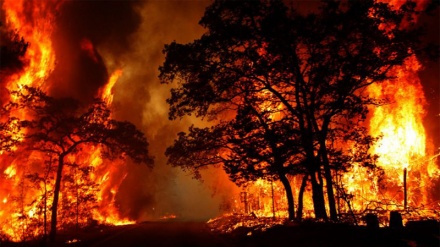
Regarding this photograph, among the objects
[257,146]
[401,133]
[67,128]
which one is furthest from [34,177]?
[401,133]

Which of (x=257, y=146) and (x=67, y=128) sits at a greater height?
(x=67, y=128)

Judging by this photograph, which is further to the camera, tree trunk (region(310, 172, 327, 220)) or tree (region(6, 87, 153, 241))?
tree (region(6, 87, 153, 241))

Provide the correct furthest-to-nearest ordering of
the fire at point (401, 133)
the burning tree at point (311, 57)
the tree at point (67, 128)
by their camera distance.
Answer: the fire at point (401, 133), the tree at point (67, 128), the burning tree at point (311, 57)

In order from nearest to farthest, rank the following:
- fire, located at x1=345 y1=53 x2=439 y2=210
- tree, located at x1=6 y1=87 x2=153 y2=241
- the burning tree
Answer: the burning tree, tree, located at x1=6 y1=87 x2=153 y2=241, fire, located at x1=345 y1=53 x2=439 y2=210

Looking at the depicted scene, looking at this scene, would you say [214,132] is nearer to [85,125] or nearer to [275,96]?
[275,96]

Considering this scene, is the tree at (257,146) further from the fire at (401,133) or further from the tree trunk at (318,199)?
the fire at (401,133)

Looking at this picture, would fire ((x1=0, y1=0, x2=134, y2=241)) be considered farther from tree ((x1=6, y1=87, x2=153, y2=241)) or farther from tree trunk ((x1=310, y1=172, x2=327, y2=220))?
tree trunk ((x1=310, y1=172, x2=327, y2=220))

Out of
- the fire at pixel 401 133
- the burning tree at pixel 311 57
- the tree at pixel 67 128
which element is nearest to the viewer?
the burning tree at pixel 311 57

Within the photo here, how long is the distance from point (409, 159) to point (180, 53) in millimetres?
37788

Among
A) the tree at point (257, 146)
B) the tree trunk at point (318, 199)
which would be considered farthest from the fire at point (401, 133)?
the tree at point (257, 146)

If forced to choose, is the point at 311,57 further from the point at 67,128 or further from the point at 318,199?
the point at 67,128

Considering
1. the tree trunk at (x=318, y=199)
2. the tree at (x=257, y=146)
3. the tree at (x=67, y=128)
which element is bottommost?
the tree trunk at (x=318, y=199)

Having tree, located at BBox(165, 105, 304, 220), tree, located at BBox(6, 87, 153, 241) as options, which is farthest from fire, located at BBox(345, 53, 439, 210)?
tree, located at BBox(6, 87, 153, 241)

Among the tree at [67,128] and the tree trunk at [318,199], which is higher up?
the tree at [67,128]
